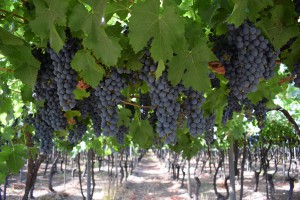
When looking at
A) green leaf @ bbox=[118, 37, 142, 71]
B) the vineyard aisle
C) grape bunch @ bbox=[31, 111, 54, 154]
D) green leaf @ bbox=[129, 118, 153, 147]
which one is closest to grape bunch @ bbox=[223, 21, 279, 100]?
green leaf @ bbox=[118, 37, 142, 71]

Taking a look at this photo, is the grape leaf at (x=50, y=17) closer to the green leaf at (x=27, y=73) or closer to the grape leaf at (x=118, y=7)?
the grape leaf at (x=118, y=7)

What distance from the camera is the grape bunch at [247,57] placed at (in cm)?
173

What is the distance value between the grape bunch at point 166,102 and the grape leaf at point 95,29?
380 mm

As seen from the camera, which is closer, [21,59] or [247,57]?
[247,57]

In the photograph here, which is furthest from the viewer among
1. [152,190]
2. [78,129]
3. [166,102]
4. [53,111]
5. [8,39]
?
[152,190]

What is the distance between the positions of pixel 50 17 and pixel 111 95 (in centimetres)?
68

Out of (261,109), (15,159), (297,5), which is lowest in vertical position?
(15,159)

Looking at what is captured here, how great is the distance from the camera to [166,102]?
6.28 ft

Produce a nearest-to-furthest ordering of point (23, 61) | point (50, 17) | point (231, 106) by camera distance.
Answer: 1. point (50, 17)
2. point (23, 61)
3. point (231, 106)

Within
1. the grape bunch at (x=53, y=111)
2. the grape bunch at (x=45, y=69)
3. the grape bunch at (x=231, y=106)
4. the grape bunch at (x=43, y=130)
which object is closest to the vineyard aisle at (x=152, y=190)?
the grape bunch at (x=43, y=130)

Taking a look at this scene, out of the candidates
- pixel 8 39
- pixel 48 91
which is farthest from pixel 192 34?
pixel 48 91

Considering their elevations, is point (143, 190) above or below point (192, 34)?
below

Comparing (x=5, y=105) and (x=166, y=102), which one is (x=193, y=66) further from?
(x=5, y=105)

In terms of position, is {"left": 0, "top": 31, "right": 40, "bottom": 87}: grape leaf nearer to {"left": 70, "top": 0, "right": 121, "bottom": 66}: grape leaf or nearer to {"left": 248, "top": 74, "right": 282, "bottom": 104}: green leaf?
{"left": 70, "top": 0, "right": 121, "bottom": 66}: grape leaf
